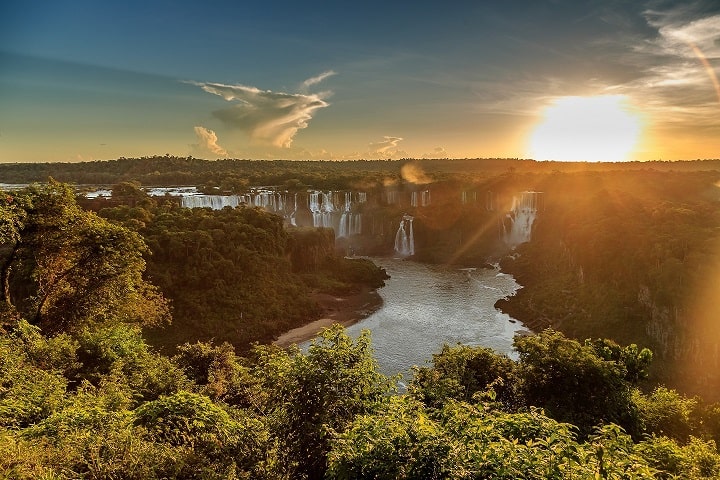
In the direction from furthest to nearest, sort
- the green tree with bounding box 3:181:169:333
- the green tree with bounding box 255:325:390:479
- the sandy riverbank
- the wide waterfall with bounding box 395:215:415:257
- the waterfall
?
the wide waterfall with bounding box 395:215:415:257
the waterfall
the sandy riverbank
the green tree with bounding box 3:181:169:333
the green tree with bounding box 255:325:390:479

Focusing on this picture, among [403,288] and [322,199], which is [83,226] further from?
[322,199]

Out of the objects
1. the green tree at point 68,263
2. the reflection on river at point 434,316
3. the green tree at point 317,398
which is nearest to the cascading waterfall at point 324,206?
the reflection on river at point 434,316

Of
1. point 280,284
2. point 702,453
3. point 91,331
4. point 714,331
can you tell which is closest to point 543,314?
point 714,331

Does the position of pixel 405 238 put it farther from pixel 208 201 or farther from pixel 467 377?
pixel 467 377

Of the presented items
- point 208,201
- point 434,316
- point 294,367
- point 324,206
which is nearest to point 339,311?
point 434,316

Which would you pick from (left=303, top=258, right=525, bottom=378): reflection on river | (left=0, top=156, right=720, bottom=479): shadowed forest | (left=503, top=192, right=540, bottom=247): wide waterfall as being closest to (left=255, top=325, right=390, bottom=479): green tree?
(left=0, top=156, right=720, bottom=479): shadowed forest

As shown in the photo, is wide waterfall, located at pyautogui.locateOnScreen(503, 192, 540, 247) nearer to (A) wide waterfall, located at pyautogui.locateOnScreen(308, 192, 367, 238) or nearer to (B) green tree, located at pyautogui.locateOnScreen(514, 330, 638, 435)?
(A) wide waterfall, located at pyautogui.locateOnScreen(308, 192, 367, 238)

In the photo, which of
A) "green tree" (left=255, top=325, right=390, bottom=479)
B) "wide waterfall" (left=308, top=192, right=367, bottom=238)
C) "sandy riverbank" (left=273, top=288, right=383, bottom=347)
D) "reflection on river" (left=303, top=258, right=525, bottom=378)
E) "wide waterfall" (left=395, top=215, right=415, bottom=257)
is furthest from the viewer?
"wide waterfall" (left=308, top=192, right=367, bottom=238)
